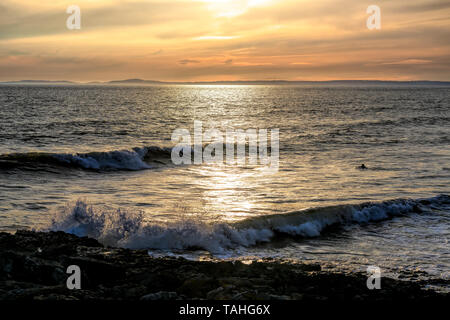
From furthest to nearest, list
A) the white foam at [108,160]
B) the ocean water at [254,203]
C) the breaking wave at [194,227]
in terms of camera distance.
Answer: the white foam at [108,160] < the breaking wave at [194,227] < the ocean water at [254,203]

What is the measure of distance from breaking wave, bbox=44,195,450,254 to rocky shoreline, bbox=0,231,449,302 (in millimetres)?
2030

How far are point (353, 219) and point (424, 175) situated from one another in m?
9.15

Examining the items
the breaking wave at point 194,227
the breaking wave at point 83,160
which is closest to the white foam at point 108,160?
the breaking wave at point 83,160

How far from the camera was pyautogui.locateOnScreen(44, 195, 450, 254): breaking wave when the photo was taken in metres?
11.8

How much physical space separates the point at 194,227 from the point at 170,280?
4.18 m

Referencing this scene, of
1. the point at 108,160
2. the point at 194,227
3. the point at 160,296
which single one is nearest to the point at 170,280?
the point at 160,296

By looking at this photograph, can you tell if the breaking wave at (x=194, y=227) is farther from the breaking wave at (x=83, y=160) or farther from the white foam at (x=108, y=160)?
the white foam at (x=108, y=160)

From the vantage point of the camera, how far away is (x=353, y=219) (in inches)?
567

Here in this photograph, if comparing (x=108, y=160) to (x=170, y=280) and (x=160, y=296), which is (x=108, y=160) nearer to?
(x=170, y=280)

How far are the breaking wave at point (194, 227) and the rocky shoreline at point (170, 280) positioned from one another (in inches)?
79.9

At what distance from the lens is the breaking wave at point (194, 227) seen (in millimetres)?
11781

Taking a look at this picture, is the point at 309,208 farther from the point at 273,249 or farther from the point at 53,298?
the point at 53,298

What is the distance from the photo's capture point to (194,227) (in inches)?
481

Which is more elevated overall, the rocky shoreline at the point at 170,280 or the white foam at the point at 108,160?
the white foam at the point at 108,160
